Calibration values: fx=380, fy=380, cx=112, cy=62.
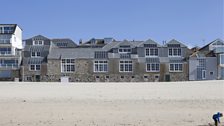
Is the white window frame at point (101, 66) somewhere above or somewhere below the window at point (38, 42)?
below

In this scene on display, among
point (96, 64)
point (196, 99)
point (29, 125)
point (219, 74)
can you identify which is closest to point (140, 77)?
point (96, 64)

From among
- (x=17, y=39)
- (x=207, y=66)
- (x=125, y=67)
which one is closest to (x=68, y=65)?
(x=125, y=67)

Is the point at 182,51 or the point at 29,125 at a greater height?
the point at 182,51

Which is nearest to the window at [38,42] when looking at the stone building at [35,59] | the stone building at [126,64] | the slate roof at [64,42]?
the stone building at [35,59]

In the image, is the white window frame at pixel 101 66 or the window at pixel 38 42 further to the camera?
the window at pixel 38 42

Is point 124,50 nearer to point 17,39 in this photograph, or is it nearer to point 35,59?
point 35,59

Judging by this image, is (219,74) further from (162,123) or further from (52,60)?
(162,123)

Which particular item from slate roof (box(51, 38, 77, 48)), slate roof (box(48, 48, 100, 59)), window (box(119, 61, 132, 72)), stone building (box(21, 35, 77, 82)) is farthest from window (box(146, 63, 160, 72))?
slate roof (box(51, 38, 77, 48))

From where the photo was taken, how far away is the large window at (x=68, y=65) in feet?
220

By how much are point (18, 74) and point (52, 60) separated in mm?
6768

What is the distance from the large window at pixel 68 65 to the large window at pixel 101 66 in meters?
4.11

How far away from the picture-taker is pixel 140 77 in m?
65.4

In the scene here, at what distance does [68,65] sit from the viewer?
67438mm

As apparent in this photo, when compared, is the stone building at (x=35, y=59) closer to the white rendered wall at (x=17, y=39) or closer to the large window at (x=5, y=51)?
the large window at (x=5, y=51)
